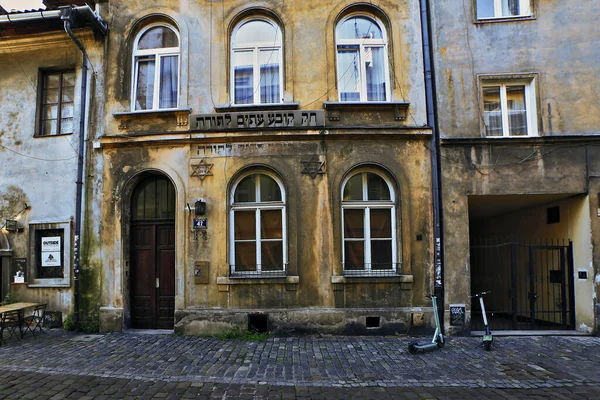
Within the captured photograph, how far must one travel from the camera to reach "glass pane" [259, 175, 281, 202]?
9500 millimetres

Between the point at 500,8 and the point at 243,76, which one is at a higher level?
the point at 500,8

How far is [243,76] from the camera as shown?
982 cm

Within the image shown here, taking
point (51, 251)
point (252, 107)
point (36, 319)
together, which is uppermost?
point (252, 107)

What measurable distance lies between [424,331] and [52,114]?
10.7 m

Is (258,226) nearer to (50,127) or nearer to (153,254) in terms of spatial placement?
(153,254)

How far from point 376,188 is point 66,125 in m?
8.12

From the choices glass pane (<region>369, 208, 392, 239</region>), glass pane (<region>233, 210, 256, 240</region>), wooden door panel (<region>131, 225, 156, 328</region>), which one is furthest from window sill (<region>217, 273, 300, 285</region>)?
glass pane (<region>369, 208, 392, 239</region>)

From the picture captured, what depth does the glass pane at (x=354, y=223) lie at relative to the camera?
9352 mm

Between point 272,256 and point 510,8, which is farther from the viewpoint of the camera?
point 510,8

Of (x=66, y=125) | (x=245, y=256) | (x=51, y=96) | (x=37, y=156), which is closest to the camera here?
(x=245, y=256)

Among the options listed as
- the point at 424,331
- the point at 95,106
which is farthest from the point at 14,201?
the point at 424,331

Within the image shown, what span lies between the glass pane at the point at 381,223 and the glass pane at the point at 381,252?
0.52 ft

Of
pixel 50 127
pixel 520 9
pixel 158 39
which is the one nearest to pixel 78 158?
pixel 50 127

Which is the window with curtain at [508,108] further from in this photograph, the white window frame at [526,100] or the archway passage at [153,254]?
the archway passage at [153,254]
